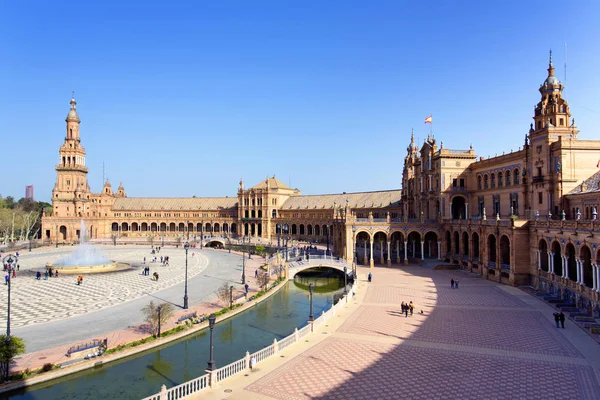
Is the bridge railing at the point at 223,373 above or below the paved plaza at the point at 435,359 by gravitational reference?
above

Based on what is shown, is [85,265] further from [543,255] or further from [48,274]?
[543,255]

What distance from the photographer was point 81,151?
112000 mm

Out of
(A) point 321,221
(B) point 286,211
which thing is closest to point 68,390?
(A) point 321,221

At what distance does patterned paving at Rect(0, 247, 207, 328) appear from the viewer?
3348 centimetres

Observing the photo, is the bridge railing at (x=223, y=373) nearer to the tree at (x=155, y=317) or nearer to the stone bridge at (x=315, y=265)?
the tree at (x=155, y=317)

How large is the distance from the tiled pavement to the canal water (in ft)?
19.8

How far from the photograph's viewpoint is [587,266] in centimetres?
3600

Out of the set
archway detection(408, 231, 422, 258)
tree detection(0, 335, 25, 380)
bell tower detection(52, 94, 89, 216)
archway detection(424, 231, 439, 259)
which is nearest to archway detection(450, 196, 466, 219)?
archway detection(424, 231, 439, 259)

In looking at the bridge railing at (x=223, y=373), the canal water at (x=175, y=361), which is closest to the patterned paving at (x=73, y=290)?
the canal water at (x=175, y=361)

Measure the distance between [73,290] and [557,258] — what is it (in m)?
47.9

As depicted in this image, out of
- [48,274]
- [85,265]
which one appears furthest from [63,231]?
[48,274]

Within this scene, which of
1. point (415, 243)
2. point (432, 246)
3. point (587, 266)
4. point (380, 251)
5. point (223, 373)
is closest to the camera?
point (223, 373)

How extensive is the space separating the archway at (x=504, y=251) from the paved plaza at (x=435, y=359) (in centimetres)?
1126

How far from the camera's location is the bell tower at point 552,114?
45.4 meters
